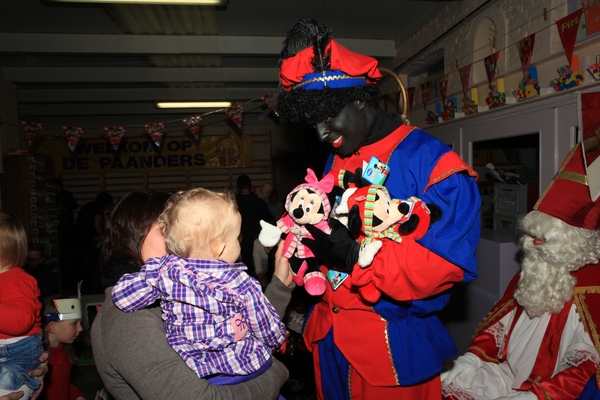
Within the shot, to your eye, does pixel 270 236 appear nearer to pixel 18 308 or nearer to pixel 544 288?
pixel 544 288

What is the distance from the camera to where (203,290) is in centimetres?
114

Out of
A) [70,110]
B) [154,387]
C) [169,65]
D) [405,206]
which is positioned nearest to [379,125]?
[405,206]

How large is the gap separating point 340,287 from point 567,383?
111cm

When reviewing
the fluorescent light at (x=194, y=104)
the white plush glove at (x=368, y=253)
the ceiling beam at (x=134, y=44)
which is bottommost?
the white plush glove at (x=368, y=253)

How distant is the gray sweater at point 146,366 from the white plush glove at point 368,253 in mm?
459

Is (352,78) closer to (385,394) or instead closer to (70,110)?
(385,394)

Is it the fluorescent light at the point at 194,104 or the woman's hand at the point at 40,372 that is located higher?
the fluorescent light at the point at 194,104

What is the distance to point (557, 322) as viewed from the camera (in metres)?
1.99

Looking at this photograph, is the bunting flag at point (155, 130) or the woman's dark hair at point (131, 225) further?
the bunting flag at point (155, 130)

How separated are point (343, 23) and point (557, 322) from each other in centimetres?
444

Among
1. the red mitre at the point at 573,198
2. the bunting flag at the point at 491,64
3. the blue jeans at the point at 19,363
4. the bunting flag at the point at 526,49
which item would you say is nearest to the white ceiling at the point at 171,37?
the bunting flag at the point at 491,64

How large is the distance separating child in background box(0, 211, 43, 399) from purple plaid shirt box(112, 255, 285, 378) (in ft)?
4.45

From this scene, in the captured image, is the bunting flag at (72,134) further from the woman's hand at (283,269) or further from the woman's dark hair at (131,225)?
the woman's hand at (283,269)

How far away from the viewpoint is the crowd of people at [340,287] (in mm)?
1161
